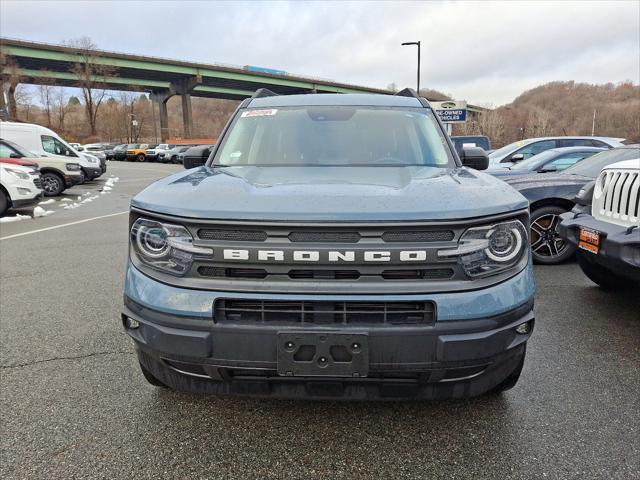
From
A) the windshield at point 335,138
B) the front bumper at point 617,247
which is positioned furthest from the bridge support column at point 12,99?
the front bumper at point 617,247

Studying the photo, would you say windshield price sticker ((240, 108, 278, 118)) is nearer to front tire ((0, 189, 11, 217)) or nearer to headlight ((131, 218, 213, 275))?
headlight ((131, 218, 213, 275))

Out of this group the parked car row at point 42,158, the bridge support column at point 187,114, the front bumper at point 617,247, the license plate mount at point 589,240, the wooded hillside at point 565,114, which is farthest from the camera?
the bridge support column at point 187,114

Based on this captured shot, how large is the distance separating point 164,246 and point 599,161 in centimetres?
603

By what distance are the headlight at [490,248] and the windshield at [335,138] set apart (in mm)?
1003

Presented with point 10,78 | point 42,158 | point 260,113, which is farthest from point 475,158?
point 10,78

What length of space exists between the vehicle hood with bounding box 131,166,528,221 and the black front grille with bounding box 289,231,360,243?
0.06m

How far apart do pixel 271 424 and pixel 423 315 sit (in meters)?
1.08

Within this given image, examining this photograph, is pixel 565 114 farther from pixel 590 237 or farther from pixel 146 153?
pixel 590 237

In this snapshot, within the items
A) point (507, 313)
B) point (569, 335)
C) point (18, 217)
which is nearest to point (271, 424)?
point (507, 313)

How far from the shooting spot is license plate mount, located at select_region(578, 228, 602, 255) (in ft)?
11.6

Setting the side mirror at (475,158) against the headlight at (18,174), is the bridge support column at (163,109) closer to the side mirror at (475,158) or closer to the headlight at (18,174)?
the headlight at (18,174)

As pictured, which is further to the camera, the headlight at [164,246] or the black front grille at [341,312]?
the headlight at [164,246]

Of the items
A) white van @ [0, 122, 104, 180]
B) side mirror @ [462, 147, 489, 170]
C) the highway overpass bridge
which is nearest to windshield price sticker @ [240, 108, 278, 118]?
side mirror @ [462, 147, 489, 170]

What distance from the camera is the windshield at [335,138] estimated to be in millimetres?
3004
